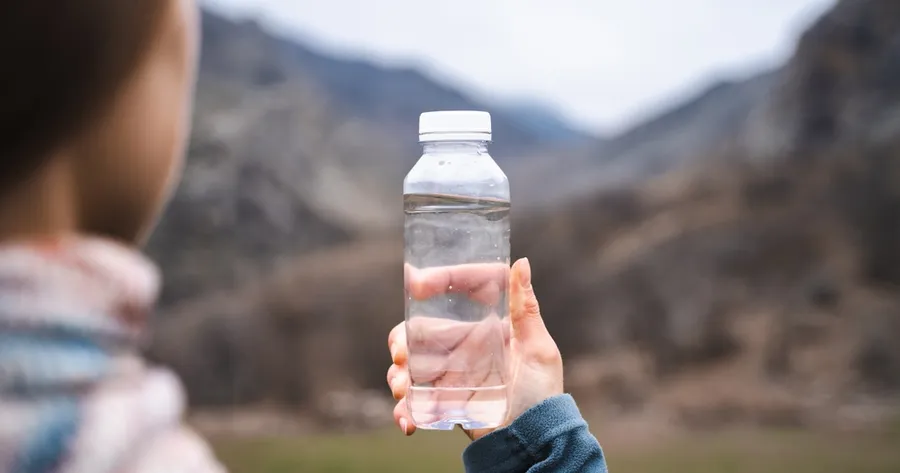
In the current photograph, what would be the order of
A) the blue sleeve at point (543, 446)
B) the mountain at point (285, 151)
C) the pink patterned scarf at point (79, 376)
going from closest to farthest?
1. the pink patterned scarf at point (79, 376)
2. the blue sleeve at point (543, 446)
3. the mountain at point (285, 151)

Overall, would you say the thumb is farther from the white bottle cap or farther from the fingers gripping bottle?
the white bottle cap

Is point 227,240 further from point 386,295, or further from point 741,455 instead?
point 741,455

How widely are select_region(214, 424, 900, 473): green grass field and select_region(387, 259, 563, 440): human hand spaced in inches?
141

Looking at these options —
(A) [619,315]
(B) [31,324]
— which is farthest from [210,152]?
(B) [31,324]

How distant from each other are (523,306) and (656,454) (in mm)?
4200

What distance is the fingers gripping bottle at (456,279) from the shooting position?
0.83 metres

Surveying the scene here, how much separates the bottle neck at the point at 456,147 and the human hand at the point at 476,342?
0.34ft

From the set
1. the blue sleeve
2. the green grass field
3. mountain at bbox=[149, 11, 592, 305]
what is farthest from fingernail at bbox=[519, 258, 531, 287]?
mountain at bbox=[149, 11, 592, 305]

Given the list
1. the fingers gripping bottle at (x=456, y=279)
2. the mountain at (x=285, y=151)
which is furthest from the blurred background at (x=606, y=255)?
the fingers gripping bottle at (x=456, y=279)

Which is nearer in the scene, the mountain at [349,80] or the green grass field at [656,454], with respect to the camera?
the green grass field at [656,454]

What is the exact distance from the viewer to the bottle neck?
2.82 ft

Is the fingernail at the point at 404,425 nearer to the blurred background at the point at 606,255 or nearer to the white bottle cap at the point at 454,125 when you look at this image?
the white bottle cap at the point at 454,125

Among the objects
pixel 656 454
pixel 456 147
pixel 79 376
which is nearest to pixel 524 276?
pixel 456 147

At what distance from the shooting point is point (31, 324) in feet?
1.80
